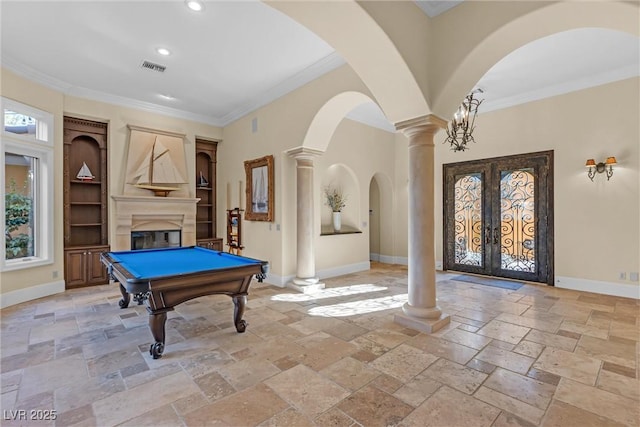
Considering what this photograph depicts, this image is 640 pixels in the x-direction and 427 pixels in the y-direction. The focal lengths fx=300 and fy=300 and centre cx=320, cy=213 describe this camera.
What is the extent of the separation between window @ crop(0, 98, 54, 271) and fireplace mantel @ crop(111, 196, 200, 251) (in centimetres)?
104

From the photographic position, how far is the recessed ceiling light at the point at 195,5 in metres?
3.27

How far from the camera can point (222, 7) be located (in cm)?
337

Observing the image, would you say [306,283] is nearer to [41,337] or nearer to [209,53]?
[41,337]

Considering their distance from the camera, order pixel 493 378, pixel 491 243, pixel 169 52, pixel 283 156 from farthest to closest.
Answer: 1. pixel 491 243
2. pixel 283 156
3. pixel 169 52
4. pixel 493 378

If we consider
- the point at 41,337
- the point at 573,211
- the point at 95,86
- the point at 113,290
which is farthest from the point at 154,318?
the point at 573,211

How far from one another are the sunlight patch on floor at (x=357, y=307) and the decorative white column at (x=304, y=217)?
1.00 metres

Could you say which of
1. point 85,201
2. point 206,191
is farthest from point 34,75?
point 206,191

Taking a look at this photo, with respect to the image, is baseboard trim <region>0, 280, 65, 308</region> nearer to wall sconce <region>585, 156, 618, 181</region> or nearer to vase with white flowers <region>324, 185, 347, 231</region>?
vase with white flowers <region>324, 185, 347, 231</region>

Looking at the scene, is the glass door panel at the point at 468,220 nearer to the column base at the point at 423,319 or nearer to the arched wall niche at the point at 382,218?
the arched wall niche at the point at 382,218

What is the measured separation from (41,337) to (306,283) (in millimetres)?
3494

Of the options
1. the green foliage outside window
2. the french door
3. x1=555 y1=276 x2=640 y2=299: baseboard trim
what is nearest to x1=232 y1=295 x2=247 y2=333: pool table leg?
the green foliage outside window

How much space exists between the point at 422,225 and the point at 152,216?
556 centimetres

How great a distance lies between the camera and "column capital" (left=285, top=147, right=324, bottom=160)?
211 inches

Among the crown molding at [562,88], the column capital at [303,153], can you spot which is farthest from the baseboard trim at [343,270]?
the crown molding at [562,88]
